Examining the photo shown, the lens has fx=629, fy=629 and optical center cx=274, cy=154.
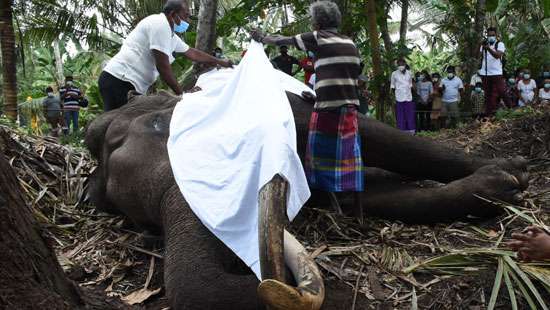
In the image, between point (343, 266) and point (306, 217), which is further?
point (306, 217)

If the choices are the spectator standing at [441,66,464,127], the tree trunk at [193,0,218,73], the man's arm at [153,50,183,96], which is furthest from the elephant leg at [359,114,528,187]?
the spectator standing at [441,66,464,127]

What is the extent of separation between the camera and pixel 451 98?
1264 centimetres

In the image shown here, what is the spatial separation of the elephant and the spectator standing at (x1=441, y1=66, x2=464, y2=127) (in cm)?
775

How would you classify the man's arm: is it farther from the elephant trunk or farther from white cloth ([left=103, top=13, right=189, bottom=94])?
the elephant trunk

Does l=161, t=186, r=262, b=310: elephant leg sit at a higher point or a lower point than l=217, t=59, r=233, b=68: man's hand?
lower

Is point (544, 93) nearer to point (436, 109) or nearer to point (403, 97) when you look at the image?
point (436, 109)

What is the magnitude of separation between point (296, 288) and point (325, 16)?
2.46 metres

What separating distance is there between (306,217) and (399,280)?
1046 millimetres

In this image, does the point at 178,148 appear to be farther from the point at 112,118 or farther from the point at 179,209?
the point at 112,118

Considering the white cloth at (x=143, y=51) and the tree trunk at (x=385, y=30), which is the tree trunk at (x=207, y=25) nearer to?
the white cloth at (x=143, y=51)

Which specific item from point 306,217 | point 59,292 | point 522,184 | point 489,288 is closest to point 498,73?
point 522,184

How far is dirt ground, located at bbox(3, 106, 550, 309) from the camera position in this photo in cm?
311

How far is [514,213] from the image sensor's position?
420cm

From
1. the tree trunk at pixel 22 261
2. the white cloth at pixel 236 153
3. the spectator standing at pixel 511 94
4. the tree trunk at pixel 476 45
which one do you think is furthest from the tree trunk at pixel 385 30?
the tree trunk at pixel 22 261
